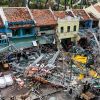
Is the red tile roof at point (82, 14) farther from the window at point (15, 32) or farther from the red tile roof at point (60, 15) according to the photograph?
the window at point (15, 32)

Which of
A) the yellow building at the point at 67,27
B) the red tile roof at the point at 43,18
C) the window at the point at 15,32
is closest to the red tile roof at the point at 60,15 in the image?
the yellow building at the point at 67,27

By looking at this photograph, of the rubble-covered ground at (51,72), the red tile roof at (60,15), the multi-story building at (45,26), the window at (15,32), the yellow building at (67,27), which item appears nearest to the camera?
the rubble-covered ground at (51,72)

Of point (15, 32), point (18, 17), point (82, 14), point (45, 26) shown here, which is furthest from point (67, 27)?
point (15, 32)

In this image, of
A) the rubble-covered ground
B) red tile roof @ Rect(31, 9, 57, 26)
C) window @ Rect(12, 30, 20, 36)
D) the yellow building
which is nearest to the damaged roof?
window @ Rect(12, 30, 20, 36)

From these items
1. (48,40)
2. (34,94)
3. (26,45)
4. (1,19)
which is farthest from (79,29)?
(34,94)

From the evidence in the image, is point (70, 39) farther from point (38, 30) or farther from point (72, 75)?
point (72, 75)

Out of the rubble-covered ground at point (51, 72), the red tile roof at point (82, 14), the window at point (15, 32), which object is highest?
the red tile roof at point (82, 14)

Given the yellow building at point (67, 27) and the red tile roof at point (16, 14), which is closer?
the red tile roof at point (16, 14)
